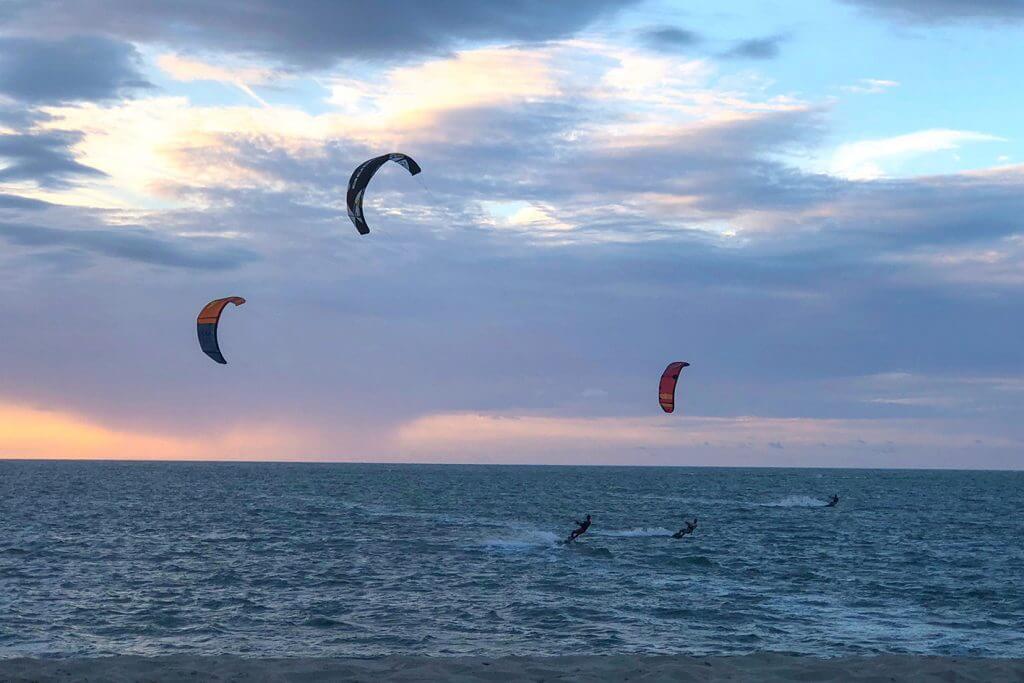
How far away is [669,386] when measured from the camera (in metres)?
38.6

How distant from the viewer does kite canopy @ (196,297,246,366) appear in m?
29.9

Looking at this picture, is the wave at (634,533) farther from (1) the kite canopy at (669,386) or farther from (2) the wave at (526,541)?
(1) the kite canopy at (669,386)

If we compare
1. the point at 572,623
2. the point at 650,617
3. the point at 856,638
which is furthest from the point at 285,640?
the point at 856,638

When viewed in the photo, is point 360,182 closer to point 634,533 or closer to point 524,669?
point 524,669

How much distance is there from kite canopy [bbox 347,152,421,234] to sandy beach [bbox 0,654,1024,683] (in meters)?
13.1

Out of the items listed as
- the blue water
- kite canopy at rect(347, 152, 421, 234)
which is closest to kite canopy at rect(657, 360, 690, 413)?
the blue water

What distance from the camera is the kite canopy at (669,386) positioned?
38.0m

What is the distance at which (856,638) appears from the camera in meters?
25.1

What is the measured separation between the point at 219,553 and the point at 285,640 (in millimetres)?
20532

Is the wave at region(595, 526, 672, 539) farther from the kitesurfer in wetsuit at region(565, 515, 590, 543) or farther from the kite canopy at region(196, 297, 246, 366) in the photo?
the kite canopy at region(196, 297, 246, 366)

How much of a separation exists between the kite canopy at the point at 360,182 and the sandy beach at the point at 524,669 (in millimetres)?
13111

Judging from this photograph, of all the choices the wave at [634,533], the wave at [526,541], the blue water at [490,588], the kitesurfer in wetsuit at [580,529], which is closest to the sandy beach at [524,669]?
the blue water at [490,588]

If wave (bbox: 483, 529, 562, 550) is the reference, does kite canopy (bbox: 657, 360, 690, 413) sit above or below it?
above

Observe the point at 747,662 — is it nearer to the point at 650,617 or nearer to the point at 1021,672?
the point at 1021,672
